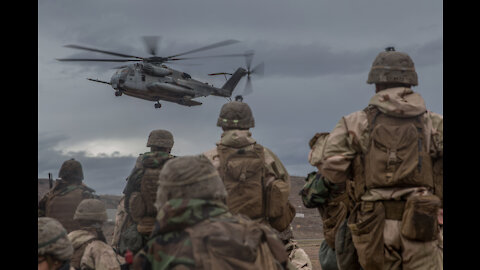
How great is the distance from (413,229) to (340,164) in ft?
3.13

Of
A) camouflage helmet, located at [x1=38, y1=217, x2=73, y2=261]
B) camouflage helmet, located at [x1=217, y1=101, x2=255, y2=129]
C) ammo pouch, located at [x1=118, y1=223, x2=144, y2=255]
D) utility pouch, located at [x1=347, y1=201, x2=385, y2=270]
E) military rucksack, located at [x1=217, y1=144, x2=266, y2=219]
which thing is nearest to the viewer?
camouflage helmet, located at [x1=38, y1=217, x2=73, y2=261]

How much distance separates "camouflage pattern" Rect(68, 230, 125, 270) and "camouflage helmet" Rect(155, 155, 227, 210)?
467cm

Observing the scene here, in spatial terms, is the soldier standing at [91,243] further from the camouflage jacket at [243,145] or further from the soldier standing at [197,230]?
the soldier standing at [197,230]

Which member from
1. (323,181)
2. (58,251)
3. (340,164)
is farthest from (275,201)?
(58,251)

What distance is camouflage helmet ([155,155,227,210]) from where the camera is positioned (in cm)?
437

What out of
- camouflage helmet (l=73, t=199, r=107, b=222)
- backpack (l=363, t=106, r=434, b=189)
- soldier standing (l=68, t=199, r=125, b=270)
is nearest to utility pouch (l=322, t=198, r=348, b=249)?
backpack (l=363, t=106, r=434, b=189)

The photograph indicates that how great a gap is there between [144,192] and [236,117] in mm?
2054

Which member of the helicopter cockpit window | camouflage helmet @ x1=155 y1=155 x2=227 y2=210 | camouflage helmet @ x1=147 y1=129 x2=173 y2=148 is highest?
the helicopter cockpit window

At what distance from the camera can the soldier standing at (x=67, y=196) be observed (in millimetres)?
11430

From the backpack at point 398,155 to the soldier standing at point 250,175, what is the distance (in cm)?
239

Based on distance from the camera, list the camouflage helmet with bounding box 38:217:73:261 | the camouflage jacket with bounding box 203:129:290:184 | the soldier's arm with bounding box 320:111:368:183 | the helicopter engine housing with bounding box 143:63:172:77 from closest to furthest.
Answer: the camouflage helmet with bounding box 38:217:73:261 < the soldier's arm with bounding box 320:111:368:183 < the camouflage jacket with bounding box 203:129:290:184 < the helicopter engine housing with bounding box 143:63:172:77

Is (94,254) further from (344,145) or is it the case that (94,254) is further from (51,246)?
(344,145)

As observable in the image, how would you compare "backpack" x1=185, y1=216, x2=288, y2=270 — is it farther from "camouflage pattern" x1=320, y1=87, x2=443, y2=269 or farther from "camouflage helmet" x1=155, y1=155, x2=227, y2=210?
"camouflage pattern" x1=320, y1=87, x2=443, y2=269

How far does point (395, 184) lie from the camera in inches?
258
